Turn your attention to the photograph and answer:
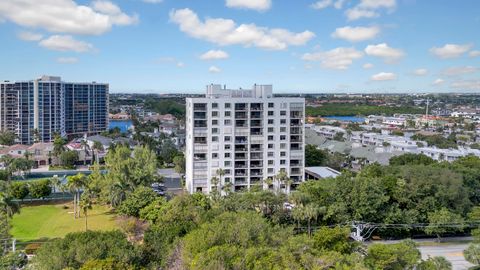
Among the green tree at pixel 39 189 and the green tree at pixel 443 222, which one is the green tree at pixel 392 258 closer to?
the green tree at pixel 443 222

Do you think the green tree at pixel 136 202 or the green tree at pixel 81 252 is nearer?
the green tree at pixel 81 252

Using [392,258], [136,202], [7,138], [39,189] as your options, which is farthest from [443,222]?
[7,138]

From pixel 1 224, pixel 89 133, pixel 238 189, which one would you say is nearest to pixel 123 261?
pixel 1 224

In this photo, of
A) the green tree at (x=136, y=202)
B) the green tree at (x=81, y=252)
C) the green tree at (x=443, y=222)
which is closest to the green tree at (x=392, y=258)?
the green tree at (x=443, y=222)

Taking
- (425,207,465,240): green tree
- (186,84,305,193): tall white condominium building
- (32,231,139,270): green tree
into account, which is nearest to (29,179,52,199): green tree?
(186,84,305,193): tall white condominium building

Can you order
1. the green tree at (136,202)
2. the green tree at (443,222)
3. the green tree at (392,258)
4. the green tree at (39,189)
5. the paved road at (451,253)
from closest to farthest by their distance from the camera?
the green tree at (392,258) < the paved road at (451,253) < the green tree at (443,222) < the green tree at (136,202) < the green tree at (39,189)

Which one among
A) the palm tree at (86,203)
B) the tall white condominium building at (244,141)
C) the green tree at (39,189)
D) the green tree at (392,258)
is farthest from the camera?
the tall white condominium building at (244,141)
